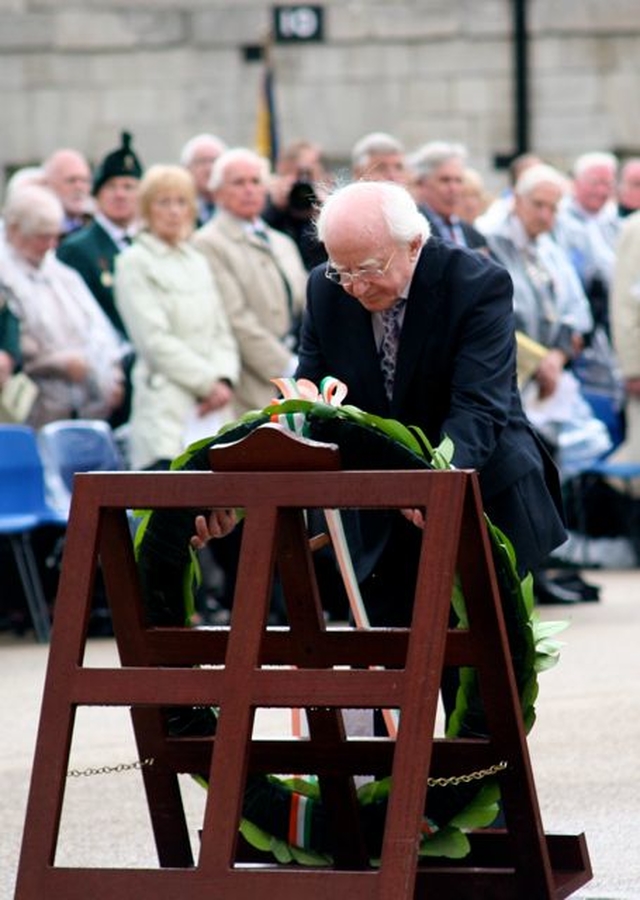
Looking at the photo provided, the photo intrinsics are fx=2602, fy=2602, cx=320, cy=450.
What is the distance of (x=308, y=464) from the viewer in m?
5.25

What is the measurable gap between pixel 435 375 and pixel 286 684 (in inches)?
61.7

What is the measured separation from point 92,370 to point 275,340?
36.7 inches

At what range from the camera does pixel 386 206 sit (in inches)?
244

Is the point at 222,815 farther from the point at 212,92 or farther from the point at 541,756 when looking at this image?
the point at 212,92

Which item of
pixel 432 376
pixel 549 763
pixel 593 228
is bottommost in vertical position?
pixel 549 763

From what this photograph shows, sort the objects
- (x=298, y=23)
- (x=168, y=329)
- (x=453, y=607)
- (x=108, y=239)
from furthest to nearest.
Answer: (x=298, y=23)
(x=108, y=239)
(x=168, y=329)
(x=453, y=607)

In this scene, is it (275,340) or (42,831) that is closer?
(42,831)

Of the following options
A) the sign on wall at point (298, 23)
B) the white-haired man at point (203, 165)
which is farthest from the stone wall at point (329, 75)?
the white-haired man at point (203, 165)

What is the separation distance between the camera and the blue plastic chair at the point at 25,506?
463 inches

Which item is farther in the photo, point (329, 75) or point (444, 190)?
point (329, 75)

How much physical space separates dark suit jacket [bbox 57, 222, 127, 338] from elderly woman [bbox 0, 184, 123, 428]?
0.46 m

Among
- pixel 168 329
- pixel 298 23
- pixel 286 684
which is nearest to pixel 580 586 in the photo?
pixel 168 329

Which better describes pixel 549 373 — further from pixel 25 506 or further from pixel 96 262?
pixel 25 506

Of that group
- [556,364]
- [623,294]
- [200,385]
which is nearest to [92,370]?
[200,385]
